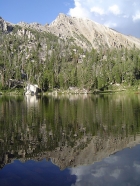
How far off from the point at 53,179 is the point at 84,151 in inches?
299

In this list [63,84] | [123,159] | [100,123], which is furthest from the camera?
[63,84]

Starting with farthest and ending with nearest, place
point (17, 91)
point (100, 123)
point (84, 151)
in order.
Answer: point (17, 91), point (100, 123), point (84, 151)

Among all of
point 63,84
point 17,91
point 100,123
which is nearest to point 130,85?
point 63,84

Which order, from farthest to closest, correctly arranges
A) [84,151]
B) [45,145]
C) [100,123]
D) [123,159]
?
[100,123], [45,145], [84,151], [123,159]

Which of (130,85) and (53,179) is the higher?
(130,85)

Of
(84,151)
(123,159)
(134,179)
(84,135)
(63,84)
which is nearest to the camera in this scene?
(134,179)

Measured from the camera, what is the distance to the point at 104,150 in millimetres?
25969

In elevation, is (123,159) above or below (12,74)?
below

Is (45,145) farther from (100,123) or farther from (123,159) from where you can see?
(100,123)

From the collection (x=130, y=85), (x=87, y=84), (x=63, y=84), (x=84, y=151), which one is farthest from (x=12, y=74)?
(x=84, y=151)

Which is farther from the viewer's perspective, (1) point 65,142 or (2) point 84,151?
(1) point 65,142

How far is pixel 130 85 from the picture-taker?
173 metres

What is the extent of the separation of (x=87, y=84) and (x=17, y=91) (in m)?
53.9

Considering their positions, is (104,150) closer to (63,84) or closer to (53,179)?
(53,179)
